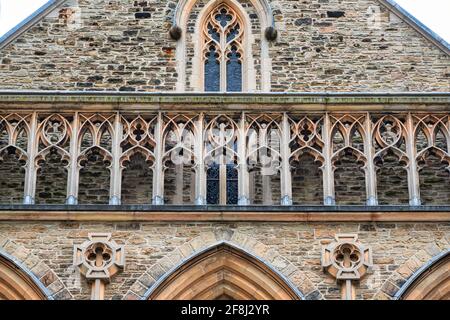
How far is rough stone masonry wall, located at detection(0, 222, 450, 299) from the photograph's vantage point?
60.9ft

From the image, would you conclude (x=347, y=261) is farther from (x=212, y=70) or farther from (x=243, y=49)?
(x=243, y=49)

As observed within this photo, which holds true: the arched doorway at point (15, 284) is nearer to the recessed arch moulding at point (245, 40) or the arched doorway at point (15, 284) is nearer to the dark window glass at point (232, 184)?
the dark window glass at point (232, 184)

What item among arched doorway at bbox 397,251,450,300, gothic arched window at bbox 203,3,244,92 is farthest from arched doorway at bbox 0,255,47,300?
gothic arched window at bbox 203,3,244,92

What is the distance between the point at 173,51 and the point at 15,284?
5.60m

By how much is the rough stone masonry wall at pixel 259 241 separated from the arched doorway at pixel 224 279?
0.16m

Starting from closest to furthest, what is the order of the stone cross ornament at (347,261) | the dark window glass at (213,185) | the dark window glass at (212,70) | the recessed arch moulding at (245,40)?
the stone cross ornament at (347,261)
the dark window glass at (213,185)
the recessed arch moulding at (245,40)
the dark window glass at (212,70)

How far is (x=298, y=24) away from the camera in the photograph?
23.3 meters

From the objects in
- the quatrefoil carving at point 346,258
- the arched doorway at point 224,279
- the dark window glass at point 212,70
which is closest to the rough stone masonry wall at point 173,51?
the dark window glass at point 212,70

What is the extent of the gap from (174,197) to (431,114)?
3.52 metres

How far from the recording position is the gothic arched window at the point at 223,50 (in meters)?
23.0

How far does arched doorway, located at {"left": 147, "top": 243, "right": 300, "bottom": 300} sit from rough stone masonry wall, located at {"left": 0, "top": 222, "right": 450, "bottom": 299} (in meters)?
0.16

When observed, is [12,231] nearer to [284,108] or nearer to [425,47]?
[284,108]

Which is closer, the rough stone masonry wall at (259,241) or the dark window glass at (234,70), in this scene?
the rough stone masonry wall at (259,241)

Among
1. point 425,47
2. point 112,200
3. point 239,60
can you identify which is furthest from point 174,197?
point 425,47
